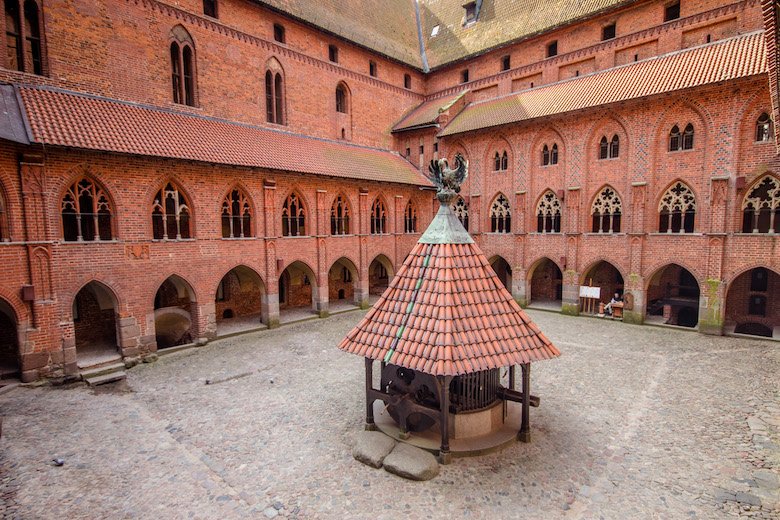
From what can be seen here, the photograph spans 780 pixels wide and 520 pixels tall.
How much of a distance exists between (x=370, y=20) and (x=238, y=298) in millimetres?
18471

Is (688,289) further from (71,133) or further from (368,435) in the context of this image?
(71,133)

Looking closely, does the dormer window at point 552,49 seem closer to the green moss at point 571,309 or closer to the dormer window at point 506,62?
the dormer window at point 506,62

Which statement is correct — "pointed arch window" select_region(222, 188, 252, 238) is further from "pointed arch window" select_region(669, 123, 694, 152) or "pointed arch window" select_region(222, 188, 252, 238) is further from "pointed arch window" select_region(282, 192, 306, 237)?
"pointed arch window" select_region(669, 123, 694, 152)

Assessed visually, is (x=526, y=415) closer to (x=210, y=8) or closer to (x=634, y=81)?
(x=634, y=81)

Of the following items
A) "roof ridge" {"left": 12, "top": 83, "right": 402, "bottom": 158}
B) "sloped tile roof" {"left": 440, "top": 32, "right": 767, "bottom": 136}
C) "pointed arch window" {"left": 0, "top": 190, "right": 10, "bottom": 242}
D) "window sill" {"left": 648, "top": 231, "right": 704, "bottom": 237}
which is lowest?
"window sill" {"left": 648, "top": 231, "right": 704, "bottom": 237}

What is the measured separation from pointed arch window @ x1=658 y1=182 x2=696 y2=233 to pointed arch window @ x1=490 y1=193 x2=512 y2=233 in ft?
22.6

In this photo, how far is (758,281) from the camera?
16.6m

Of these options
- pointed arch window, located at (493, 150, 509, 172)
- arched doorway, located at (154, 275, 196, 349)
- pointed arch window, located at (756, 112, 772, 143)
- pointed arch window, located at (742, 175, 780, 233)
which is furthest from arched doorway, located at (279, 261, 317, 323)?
pointed arch window, located at (756, 112, 772, 143)

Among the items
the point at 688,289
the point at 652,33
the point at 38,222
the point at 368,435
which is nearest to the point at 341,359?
the point at 368,435

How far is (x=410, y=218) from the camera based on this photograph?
23.1 meters

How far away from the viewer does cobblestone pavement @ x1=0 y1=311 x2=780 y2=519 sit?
243 inches

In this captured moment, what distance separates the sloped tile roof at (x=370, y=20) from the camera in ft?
64.1

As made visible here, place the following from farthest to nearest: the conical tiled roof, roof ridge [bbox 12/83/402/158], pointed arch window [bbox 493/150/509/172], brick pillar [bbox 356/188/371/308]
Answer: pointed arch window [bbox 493/150/509/172] → brick pillar [bbox 356/188/371/308] → roof ridge [bbox 12/83/402/158] → the conical tiled roof

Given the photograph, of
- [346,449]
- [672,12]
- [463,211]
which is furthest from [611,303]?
[346,449]
